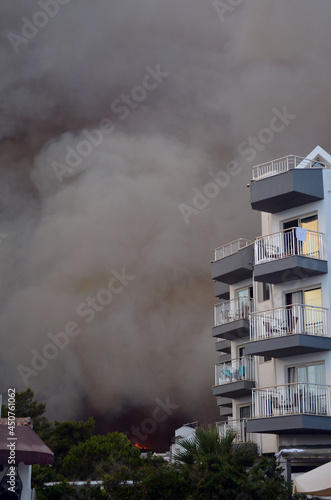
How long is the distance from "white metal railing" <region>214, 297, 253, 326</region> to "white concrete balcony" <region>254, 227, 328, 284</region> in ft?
16.9

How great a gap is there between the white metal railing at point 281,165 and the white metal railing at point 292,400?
9112mm

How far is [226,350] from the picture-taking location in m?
39.7

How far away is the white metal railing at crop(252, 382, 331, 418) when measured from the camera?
83.3 feet

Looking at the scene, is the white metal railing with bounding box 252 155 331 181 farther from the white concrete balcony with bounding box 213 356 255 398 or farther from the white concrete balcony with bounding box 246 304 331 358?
the white concrete balcony with bounding box 213 356 255 398

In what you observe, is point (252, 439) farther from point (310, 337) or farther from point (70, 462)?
point (70, 462)

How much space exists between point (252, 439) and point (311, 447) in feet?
14.7

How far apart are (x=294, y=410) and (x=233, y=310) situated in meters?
9.36

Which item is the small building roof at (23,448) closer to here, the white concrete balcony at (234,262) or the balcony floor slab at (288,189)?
the balcony floor slab at (288,189)

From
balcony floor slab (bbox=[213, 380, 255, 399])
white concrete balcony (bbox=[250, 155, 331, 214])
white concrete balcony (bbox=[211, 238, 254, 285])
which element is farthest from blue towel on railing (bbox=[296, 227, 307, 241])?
balcony floor slab (bbox=[213, 380, 255, 399])

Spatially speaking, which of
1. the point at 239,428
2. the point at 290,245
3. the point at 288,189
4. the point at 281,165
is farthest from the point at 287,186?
the point at 239,428

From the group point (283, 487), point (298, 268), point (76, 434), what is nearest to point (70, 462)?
point (76, 434)

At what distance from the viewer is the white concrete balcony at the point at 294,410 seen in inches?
983

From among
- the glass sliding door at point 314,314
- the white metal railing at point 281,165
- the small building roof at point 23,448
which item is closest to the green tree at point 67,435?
the glass sliding door at point 314,314

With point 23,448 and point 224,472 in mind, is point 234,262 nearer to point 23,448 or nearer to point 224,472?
point 224,472
